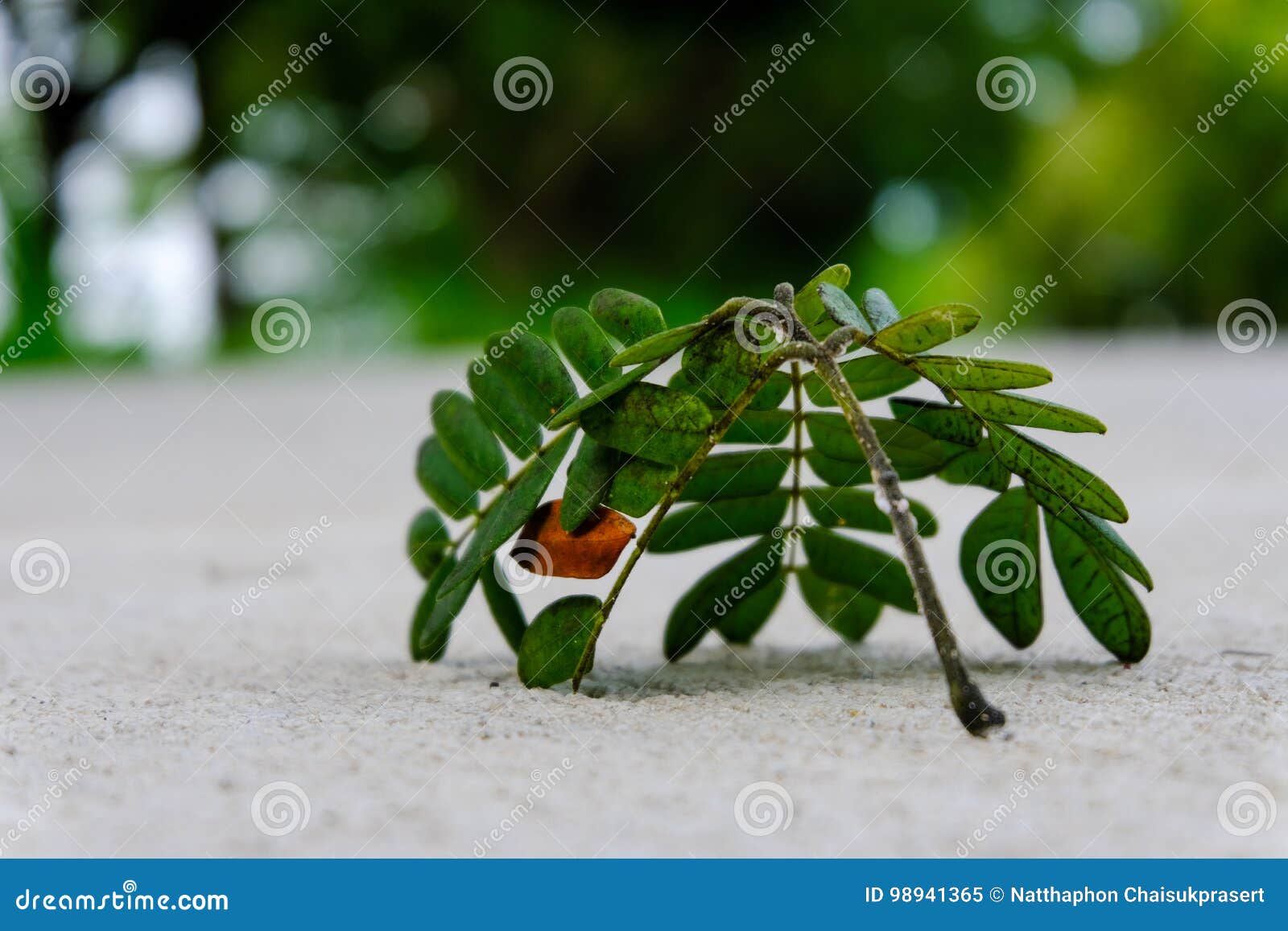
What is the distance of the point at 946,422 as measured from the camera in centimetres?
107

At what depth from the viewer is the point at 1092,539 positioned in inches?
42.4

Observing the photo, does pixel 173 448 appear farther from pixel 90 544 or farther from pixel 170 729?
pixel 170 729

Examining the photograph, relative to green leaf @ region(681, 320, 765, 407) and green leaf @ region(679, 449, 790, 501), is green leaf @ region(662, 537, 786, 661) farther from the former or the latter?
green leaf @ region(681, 320, 765, 407)

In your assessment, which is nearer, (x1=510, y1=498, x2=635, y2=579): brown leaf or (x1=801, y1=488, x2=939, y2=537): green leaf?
(x1=510, y1=498, x2=635, y2=579): brown leaf

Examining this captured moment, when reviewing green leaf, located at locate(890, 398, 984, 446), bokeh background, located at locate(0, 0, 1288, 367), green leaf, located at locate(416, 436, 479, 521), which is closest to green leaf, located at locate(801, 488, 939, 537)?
green leaf, located at locate(890, 398, 984, 446)

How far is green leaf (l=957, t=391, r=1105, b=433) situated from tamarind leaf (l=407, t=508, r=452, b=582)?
22.2 inches

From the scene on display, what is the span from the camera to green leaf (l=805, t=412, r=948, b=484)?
1104 mm

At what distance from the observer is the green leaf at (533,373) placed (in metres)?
1.07

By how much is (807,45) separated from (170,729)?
5.59 meters

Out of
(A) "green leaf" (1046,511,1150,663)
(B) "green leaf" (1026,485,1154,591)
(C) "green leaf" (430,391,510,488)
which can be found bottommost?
(C) "green leaf" (430,391,510,488)

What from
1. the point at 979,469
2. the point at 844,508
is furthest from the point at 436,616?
the point at 979,469

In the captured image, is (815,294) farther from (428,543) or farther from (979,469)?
(428,543)

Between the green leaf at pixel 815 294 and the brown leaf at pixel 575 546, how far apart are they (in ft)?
0.87

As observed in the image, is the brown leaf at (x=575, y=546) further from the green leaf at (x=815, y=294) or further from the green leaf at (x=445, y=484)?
the green leaf at (x=815, y=294)
